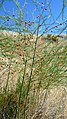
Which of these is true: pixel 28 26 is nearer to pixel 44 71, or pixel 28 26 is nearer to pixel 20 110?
pixel 44 71

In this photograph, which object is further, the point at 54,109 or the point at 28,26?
the point at 54,109

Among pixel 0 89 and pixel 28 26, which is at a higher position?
pixel 28 26

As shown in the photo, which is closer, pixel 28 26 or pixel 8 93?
pixel 28 26

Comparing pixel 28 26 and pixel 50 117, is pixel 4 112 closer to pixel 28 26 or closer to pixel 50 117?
pixel 50 117

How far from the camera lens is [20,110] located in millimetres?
3271

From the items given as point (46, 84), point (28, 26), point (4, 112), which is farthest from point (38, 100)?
point (28, 26)

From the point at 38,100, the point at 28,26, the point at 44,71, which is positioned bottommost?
the point at 38,100

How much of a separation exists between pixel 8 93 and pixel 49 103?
0.56 m

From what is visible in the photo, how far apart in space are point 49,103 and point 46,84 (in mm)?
294

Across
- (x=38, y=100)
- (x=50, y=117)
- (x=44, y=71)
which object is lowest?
(x=50, y=117)

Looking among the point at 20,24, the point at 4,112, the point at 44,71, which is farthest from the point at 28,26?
the point at 4,112

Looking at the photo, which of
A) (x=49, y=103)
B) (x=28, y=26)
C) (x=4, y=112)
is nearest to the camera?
(x=28, y=26)

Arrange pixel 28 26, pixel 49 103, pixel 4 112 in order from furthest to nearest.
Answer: pixel 49 103, pixel 4 112, pixel 28 26

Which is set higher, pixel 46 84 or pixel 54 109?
pixel 46 84
